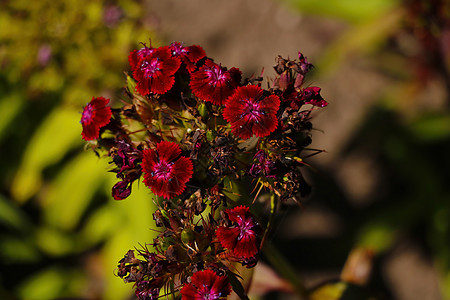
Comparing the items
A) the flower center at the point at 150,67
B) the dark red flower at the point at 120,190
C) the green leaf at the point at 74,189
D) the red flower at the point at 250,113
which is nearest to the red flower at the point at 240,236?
the red flower at the point at 250,113

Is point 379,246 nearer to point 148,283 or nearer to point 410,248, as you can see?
point 410,248

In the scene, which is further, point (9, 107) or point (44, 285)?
point (9, 107)

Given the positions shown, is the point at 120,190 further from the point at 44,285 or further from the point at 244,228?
the point at 44,285

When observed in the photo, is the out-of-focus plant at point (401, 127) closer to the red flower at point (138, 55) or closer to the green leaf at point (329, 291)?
the green leaf at point (329, 291)

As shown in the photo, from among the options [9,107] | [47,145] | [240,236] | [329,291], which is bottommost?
[329,291]

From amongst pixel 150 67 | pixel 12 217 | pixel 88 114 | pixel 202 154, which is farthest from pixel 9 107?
pixel 202 154

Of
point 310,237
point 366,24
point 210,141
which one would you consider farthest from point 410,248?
point 210,141

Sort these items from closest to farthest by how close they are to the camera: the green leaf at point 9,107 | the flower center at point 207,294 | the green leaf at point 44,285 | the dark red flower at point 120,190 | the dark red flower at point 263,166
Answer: the flower center at point 207,294, the dark red flower at point 263,166, the dark red flower at point 120,190, the green leaf at point 44,285, the green leaf at point 9,107

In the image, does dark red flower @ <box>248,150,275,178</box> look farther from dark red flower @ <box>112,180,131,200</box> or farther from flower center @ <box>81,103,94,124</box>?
flower center @ <box>81,103,94,124</box>
